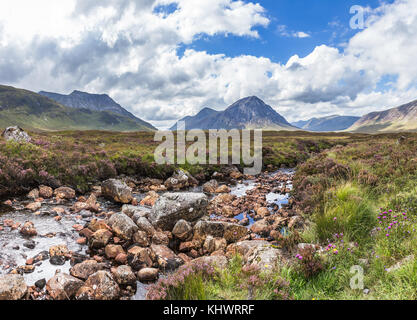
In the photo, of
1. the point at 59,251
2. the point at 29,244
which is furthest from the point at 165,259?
the point at 29,244

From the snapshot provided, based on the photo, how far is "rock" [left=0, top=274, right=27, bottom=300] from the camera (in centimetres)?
541

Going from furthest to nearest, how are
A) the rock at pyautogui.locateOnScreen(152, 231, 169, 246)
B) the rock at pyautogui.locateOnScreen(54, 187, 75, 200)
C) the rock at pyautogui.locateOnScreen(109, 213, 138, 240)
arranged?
the rock at pyautogui.locateOnScreen(54, 187, 75, 200) → the rock at pyautogui.locateOnScreen(152, 231, 169, 246) → the rock at pyautogui.locateOnScreen(109, 213, 138, 240)

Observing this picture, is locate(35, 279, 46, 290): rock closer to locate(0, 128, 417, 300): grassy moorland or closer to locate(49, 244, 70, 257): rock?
locate(49, 244, 70, 257): rock

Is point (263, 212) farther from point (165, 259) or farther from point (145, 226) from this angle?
point (165, 259)

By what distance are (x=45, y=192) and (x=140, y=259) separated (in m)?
10.3

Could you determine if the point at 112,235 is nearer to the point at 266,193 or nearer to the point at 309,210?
the point at 309,210

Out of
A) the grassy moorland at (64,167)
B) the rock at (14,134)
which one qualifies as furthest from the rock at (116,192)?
the rock at (14,134)

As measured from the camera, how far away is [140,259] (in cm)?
761

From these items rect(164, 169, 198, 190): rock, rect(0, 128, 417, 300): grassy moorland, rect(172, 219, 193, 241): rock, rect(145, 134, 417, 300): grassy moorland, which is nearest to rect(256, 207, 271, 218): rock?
rect(0, 128, 417, 300): grassy moorland

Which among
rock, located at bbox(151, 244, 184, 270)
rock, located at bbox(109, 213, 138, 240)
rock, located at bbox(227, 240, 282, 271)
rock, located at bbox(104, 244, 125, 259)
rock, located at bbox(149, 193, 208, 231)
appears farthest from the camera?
rock, located at bbox(149, 193, 208, 231)

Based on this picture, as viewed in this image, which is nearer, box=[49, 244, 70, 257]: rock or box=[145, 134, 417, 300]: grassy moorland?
box=[145, 134, 417, 300]: grassy moorland

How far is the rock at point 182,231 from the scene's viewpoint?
1002 cm

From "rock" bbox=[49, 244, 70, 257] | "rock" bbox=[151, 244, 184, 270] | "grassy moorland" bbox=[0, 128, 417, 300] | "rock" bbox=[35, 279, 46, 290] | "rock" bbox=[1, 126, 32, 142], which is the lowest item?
"rock" bbox=[151, 244, 184, 270]

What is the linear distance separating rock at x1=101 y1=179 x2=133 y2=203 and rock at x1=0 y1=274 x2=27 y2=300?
9.12m
